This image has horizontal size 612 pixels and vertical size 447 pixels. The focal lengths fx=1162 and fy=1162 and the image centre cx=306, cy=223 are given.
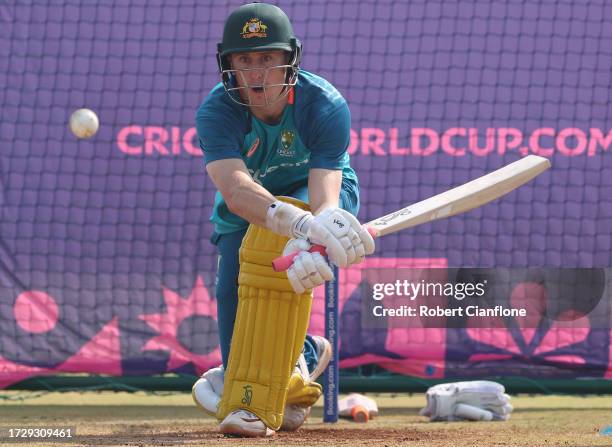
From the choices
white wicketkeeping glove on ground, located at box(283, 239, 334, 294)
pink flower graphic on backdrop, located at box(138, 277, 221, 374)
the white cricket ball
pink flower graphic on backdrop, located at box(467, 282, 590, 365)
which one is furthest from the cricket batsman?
the white cricket ball

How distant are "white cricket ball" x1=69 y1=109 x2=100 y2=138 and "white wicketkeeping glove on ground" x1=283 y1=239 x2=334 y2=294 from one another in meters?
3.07

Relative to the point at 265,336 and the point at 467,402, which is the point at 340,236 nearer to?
the point at 265,336

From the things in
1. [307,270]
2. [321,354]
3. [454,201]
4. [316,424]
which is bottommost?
[316,424]

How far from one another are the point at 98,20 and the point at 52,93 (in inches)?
19.8

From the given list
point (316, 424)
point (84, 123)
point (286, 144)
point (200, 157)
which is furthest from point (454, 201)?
point (84, 123)

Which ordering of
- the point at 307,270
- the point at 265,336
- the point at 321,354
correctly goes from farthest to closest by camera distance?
the point at 321,354
the point at 265,336
the point at 307,270

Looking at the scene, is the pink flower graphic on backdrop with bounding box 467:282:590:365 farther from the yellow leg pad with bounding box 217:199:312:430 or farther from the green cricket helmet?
the green cricket helmet

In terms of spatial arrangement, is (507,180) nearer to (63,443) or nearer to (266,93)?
(266,93)

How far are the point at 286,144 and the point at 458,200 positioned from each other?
0.66 metres

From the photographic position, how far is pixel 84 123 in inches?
255

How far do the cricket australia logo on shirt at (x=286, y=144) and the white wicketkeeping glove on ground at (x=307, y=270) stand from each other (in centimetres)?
61

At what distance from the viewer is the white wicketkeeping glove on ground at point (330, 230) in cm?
368

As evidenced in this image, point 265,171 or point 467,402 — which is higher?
point 265,171

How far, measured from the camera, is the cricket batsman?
13.0ft
